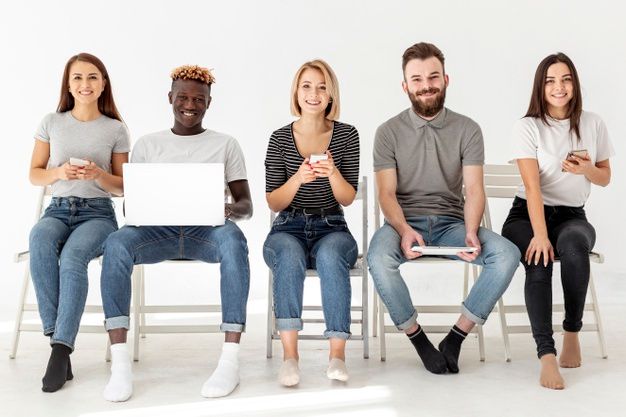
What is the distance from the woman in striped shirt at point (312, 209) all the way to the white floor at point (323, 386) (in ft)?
0.58

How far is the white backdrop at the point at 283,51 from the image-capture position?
513 cm

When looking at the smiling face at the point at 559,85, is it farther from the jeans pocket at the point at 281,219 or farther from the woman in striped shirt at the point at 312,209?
the jeans pocket at the point at 281,219

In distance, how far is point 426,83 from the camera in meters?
3.41

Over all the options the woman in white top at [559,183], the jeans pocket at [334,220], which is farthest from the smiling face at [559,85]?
the jeans pocket at [334,220]

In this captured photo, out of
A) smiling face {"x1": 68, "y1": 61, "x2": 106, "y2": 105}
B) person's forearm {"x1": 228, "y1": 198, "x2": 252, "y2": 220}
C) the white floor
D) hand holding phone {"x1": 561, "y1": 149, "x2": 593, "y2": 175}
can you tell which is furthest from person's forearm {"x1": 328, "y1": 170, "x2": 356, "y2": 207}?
smiling face {"x1": 68, "y1": 61, "x2": 106, "y2": 105}

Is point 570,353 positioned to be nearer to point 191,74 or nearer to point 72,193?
point 191,74

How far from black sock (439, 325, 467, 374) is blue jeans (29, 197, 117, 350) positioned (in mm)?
1440

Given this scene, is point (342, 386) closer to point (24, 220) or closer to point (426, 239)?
point (426, 239)

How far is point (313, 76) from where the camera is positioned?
333cm

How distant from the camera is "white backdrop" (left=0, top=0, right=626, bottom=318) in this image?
16.8 feet

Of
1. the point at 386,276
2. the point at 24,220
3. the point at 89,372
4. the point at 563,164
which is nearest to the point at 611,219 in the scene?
the point at 563,164

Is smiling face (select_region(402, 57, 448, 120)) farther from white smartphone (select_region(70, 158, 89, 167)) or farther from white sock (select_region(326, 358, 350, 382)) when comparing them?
white smartphone (select_region(70, 158, 89, 167))

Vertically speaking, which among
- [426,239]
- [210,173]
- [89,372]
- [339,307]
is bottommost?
[89,372]

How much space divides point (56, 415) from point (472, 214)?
1.80 metres
